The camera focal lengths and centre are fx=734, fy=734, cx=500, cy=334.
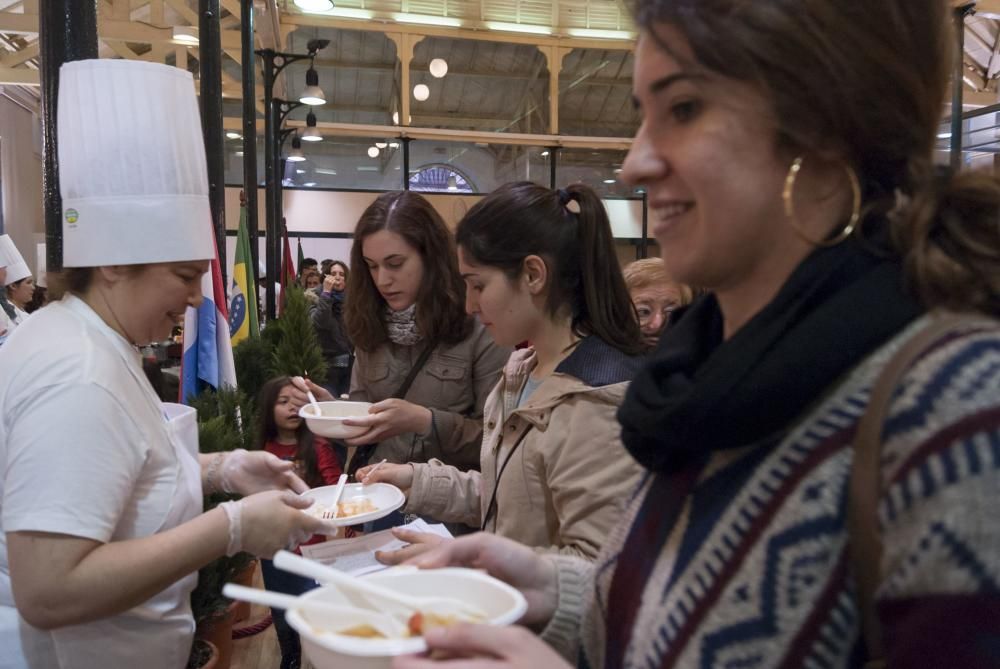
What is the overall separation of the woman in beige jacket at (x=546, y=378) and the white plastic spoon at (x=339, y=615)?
54cm

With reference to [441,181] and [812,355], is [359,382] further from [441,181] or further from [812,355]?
[441,181]

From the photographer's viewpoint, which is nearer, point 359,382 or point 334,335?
point 359,382

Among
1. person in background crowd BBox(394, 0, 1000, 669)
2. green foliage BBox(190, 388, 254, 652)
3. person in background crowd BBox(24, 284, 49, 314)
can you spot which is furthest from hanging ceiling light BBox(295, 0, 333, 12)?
person in background crowd BBox(394, 0, 1000, 669)

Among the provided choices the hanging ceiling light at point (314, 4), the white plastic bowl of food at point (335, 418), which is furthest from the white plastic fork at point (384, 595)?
the hanging ceiling light at point (314, 4)

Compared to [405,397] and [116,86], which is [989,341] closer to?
[116,86]

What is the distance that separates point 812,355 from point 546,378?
3.39 feet

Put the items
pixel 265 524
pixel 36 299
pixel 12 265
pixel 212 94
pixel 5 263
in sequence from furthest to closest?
pixel 36 299
pixel 12 265
pixel 5 263
pixel 212 94
pixel 265 524

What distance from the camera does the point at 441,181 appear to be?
13.4 meters

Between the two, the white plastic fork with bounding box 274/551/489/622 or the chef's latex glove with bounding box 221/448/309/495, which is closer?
the white plastic fork with bounding box 274/551/489/622

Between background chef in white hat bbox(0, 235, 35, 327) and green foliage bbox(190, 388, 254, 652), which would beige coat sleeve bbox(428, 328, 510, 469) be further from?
background chef in white hat bbox(0, 235, 35, 327)

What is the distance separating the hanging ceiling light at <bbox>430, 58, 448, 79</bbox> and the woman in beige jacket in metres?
11.9

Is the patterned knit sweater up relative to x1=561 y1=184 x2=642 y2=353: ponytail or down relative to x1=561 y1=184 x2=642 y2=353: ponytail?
down

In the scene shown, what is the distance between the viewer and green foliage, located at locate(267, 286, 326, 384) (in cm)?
523

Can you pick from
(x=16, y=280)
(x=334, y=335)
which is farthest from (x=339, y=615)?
(x=16, y=280)
